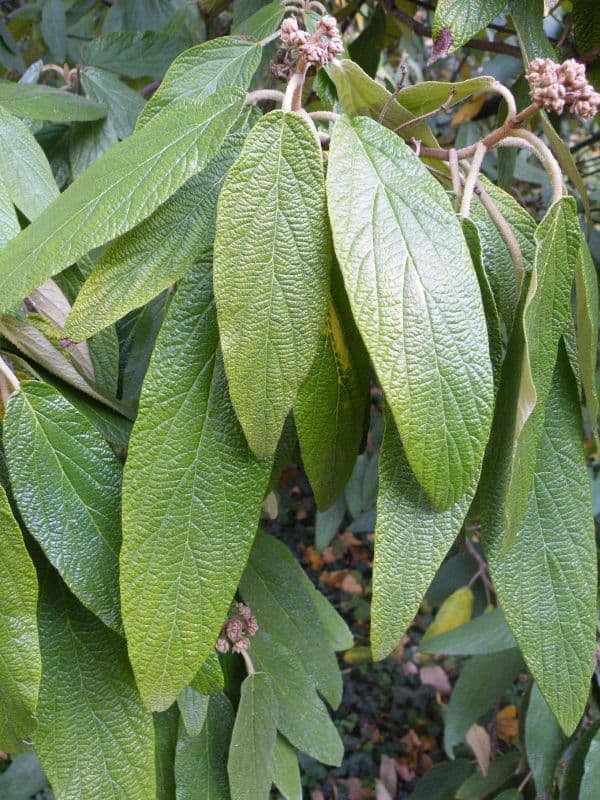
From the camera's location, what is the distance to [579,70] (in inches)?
16.9

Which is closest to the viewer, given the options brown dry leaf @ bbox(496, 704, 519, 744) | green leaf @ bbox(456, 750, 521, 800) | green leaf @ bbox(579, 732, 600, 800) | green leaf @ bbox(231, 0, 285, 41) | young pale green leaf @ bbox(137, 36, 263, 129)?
young pale green leaf @ bbox(137, 36, 263, 129)

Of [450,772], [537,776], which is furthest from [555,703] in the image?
[450,772]

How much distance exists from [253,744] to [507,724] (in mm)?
1900

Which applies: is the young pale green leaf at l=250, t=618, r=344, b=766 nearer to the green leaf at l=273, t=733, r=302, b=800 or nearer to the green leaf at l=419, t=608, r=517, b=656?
the green leaf at l=273, t=733, r=302, b=800

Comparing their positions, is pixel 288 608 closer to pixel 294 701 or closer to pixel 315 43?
pixel 294 701

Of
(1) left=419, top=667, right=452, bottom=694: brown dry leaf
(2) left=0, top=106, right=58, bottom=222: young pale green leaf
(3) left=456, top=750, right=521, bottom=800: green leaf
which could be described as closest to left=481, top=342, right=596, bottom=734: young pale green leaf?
(2) left=0, top=106, right=58, bottom=222: young pale green leaf

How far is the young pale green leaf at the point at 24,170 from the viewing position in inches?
23.1

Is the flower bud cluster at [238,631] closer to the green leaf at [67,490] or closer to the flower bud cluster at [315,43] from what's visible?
the green leaf at [67,490]

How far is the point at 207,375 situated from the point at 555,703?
325mm

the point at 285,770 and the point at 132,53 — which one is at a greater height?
the point at 132,53

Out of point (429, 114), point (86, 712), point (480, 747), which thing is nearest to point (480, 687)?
point (480, 747)

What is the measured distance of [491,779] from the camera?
1.25 meters

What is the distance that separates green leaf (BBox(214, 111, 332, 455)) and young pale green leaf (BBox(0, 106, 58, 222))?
0.26m

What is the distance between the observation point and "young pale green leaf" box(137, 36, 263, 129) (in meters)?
0.60
